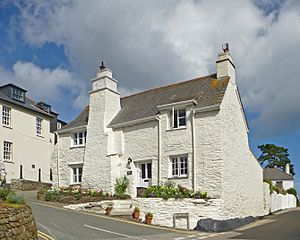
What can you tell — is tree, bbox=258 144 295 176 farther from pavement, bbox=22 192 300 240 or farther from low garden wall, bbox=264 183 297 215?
pavement, bbox=22 192 300 240

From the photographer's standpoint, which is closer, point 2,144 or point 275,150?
point 2,144

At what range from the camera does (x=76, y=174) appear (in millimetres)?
31016

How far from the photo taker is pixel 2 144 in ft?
112

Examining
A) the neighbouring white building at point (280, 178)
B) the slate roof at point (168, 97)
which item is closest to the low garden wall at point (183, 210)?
the slate roof at point (168, 97)

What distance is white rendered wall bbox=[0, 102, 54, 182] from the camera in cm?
3497

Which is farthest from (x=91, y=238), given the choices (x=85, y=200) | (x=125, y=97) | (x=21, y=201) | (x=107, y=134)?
(x=125, y=97)

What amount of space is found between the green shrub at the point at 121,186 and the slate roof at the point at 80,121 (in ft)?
20.4

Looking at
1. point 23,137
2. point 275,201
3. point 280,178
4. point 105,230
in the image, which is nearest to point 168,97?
point 105,230

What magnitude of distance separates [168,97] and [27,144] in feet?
52.4

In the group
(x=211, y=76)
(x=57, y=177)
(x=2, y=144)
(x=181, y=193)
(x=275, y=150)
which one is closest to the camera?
(x=181, y=193)

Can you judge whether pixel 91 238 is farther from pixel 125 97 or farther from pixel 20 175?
pixel 20 175

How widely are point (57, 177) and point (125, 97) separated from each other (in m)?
8.33

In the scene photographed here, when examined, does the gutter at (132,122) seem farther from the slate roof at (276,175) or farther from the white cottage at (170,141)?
the slate roof at (276,175)

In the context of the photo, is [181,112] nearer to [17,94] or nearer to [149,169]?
[149,169]
